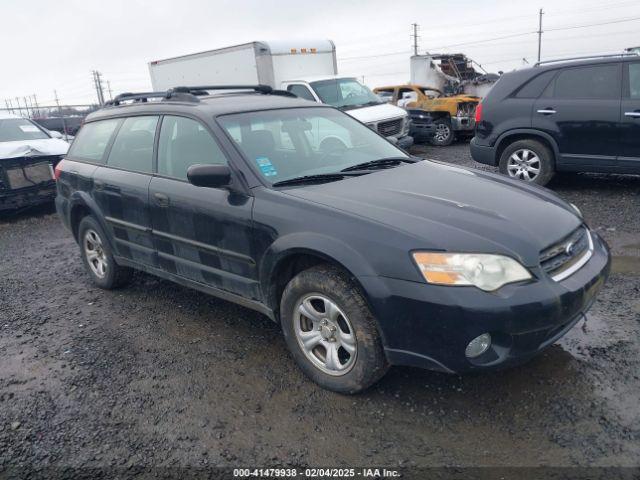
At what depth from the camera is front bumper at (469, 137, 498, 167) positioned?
7.70 m

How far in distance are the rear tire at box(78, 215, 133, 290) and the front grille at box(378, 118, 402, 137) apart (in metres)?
6.98

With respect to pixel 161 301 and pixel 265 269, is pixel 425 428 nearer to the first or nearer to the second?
pixel 265 269

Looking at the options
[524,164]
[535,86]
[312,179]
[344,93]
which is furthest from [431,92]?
[312,179]

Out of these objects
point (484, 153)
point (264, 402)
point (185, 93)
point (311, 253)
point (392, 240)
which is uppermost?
point (185, 93)

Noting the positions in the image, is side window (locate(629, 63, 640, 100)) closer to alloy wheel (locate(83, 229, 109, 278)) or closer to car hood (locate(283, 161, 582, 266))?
car hood (locate(283, 161, 582, 266))

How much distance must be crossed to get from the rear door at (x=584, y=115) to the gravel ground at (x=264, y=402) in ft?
10.5

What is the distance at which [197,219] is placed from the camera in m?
3.51

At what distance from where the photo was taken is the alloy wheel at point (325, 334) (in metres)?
2.89

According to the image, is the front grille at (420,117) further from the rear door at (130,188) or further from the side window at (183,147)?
the side window at (183,147)

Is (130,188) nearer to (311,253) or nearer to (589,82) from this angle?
(311,253)

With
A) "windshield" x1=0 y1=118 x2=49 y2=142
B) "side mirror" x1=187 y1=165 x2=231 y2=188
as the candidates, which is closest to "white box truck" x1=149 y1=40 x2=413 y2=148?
"windshield" x1=0 y1=118 x2=49 y2=142

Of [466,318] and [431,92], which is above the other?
[431,92]

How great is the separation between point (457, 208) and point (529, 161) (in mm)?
5148

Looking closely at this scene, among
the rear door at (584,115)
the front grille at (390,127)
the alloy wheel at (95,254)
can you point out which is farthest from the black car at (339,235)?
the front grille at (390,127)
